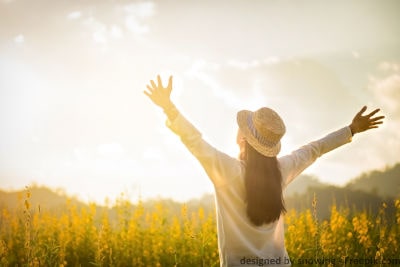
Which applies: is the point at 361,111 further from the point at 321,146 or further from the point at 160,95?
the point at 160,95

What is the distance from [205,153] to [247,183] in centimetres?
42

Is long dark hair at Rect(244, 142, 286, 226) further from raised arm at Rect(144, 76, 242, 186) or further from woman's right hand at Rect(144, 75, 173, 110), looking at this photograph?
woman's right hand at Rect(144, 75, 173, 110)

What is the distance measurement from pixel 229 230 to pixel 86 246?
520 centimetres

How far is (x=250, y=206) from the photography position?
2891 millimetres

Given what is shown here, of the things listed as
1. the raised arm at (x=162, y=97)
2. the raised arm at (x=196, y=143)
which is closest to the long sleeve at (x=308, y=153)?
the raised arm at (x=196, y=143)

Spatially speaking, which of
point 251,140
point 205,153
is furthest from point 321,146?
point 205,153

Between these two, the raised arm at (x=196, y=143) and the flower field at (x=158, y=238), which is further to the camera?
the flower field at (x=158, y=238)

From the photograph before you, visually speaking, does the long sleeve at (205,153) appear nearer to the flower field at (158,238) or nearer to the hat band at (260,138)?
the hat band at (260,138)

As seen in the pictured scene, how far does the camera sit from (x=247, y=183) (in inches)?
114

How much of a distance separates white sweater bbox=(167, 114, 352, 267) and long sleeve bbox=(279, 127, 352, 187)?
475 mm

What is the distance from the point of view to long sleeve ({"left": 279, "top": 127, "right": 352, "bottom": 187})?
132 inches

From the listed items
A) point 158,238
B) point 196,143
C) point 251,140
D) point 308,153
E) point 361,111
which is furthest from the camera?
point 158,238

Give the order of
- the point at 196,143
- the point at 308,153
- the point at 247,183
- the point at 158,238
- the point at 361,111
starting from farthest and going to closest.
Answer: the point at 158,238 → the point at 361,111 → the point at 308,153 → the point at 247,183 → the point at 196,143

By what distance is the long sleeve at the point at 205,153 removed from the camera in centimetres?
271
